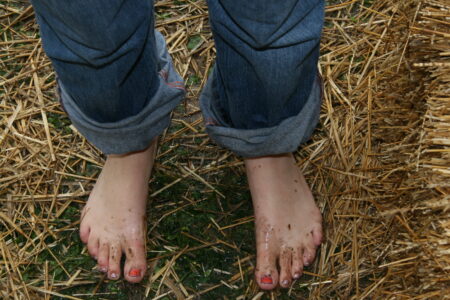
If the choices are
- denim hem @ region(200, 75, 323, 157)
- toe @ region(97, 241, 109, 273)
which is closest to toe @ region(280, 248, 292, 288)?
denim hem @ region(200, 75, 323, 157)

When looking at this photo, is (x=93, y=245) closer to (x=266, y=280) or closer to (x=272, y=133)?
(x=266, y=280)

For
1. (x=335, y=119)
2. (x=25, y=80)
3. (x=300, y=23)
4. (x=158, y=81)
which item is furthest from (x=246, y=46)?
(x=25, y=80)

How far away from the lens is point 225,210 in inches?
51.4

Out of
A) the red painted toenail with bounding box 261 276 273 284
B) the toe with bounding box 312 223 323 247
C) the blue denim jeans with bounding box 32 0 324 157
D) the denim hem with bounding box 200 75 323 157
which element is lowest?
the red painted toenail with bounding box 261 276 273 284

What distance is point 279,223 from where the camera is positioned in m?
1.20

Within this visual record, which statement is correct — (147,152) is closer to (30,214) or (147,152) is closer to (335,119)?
(30,214)

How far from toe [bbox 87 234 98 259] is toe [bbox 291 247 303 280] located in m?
0.43

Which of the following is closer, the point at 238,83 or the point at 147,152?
the point at 238,83

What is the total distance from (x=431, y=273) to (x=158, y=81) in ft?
1.96

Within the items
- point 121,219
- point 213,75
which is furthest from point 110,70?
point 121,219

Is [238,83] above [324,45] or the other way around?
above

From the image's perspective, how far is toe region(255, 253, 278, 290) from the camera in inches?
46.3

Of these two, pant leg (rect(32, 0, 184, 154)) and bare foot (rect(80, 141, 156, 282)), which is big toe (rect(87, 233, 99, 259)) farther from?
pant leg (rect(32, 0, 184, 154))

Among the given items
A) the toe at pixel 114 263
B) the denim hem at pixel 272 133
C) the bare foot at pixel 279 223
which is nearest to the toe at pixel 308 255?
the bare foot at pixel 279 223
